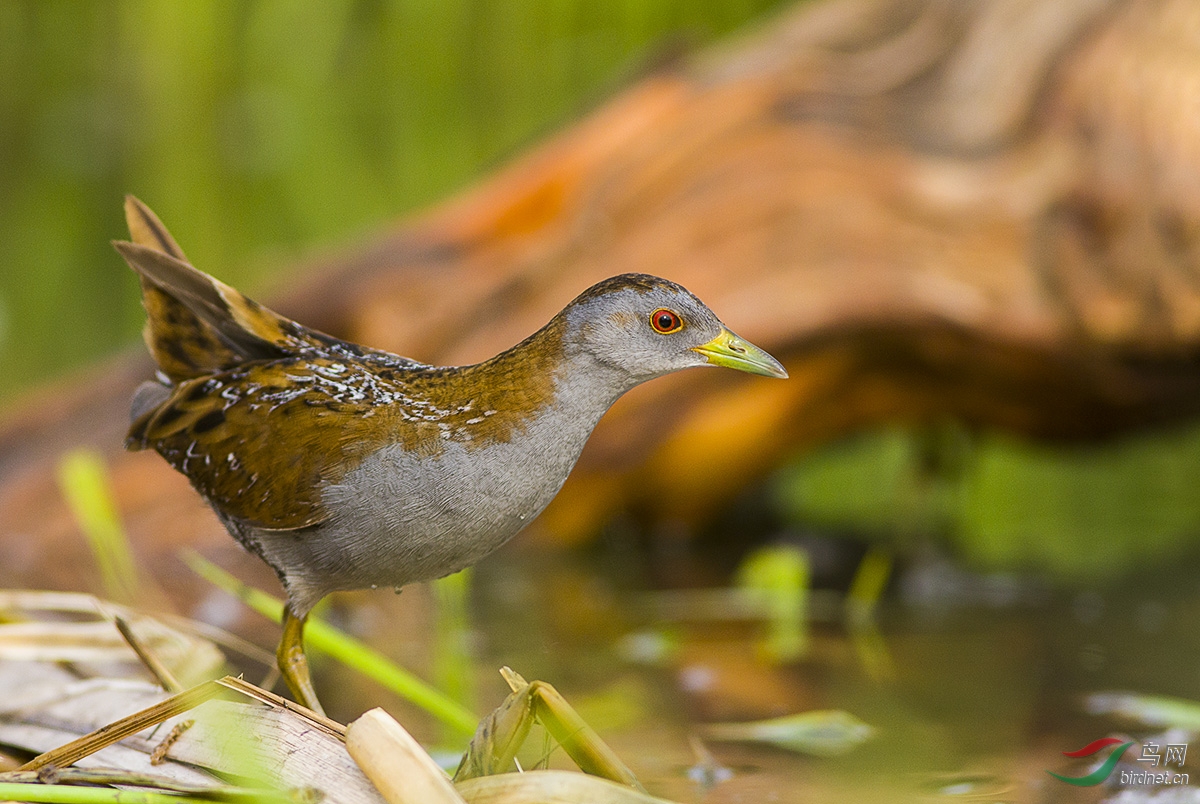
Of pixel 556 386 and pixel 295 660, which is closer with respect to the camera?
pixel 556 386

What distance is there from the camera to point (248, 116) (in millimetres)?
5340

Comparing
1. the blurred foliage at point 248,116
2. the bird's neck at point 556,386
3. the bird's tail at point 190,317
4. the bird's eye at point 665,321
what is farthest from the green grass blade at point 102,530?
the blurred foliage at point 248,116

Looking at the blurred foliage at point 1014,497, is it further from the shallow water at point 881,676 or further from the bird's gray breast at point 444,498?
the bird's gray breast at point 444,498

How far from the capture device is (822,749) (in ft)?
5.49

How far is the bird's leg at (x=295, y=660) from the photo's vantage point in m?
1.36

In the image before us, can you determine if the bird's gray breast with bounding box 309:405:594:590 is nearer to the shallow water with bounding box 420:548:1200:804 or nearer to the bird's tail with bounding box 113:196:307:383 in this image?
the bird's tail with bounding box 113:196:307:383

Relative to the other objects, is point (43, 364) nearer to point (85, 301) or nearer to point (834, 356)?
point (85, 301)

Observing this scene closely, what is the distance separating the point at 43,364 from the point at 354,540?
13.6ft

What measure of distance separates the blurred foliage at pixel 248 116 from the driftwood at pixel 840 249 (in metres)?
1.26

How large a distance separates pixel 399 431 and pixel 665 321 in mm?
290

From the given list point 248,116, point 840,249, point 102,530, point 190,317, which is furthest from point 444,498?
point 248,116

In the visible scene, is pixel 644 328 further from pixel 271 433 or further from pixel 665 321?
pixel 271 433

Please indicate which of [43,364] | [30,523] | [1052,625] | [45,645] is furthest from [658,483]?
[43,364]

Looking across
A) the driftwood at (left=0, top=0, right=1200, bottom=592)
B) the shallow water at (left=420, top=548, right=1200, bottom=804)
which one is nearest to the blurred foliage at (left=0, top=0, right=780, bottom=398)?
the driftwood at (left=0, top=0, right=1200, bottom=592)
